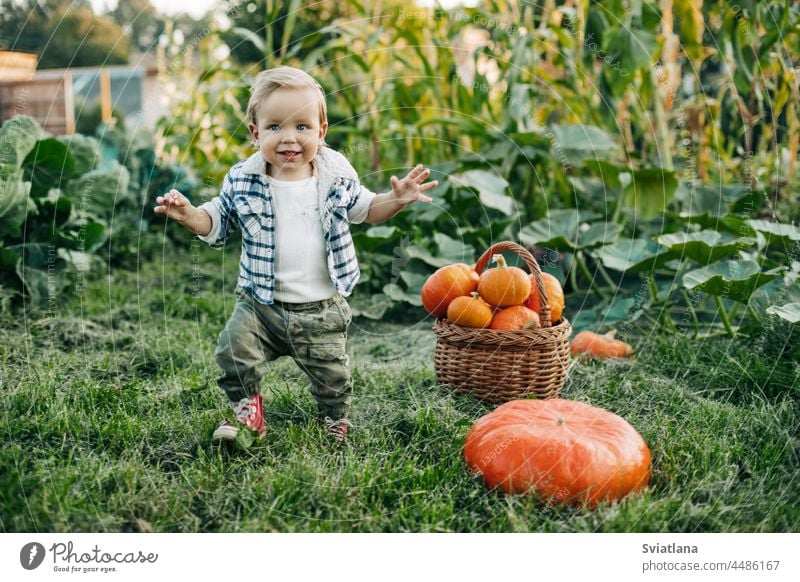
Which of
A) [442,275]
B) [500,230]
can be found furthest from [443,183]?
[442,275]

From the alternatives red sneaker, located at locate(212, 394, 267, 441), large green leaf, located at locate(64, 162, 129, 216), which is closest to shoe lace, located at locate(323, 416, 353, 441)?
red sneaker, located at locate(212, 394, 267, 441)

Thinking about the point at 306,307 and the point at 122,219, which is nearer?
the point at 306,307

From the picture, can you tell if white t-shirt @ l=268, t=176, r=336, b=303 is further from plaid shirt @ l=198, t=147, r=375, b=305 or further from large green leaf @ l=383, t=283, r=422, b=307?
large green leaf @ l=383, t=283, r=422, b=307

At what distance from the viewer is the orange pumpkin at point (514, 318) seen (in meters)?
2.78

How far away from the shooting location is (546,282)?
9.50 feet

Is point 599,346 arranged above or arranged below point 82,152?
below

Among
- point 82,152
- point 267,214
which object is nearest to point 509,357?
point 267,214

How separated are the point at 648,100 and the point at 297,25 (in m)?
4.59

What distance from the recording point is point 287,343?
2.45 metres

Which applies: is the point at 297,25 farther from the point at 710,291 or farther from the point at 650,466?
the point at 650,466

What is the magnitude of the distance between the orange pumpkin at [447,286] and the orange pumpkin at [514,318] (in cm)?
16

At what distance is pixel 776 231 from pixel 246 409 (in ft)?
7.46
